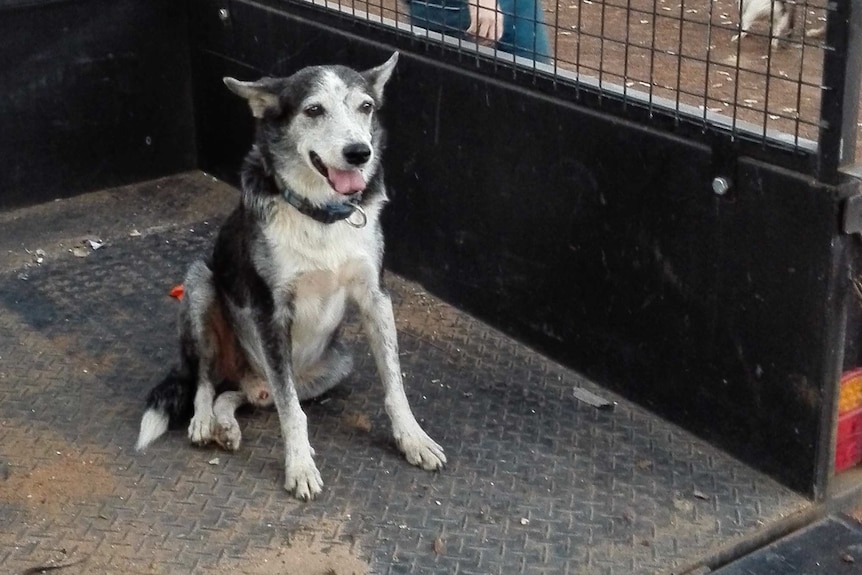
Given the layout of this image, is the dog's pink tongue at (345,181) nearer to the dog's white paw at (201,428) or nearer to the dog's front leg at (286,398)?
the dog's front leg at (286,398)

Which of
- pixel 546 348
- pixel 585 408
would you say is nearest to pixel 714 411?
pixel 585 408

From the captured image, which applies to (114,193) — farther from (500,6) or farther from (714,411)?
(714,411)

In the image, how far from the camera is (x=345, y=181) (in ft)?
12.0

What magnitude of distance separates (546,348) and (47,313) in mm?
2074

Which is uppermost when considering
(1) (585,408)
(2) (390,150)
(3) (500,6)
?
(3) (500,6)

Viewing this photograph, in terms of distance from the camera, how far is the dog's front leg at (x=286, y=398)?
12.1 ft

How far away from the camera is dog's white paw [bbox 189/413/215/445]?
3916mm

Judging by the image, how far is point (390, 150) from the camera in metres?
4.98

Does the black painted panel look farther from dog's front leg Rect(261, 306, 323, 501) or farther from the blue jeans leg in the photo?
the blue jeans leg

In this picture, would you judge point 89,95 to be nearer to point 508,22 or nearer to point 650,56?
point 508,22

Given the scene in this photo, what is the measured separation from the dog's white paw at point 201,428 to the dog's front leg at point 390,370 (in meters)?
0.60

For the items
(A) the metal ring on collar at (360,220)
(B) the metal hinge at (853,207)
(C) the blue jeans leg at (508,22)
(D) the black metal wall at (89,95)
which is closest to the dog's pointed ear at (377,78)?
(A) the metal ring on collar at (360,220)

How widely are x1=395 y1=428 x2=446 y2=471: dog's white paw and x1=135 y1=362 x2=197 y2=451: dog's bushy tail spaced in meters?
0.78

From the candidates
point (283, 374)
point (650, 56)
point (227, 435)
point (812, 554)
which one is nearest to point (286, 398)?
point (283, 374)
